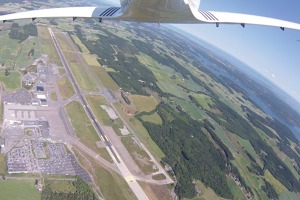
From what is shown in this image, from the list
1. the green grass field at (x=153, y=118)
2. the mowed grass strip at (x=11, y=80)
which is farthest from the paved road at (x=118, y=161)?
the mowed grass strip at (x=11, y=80)

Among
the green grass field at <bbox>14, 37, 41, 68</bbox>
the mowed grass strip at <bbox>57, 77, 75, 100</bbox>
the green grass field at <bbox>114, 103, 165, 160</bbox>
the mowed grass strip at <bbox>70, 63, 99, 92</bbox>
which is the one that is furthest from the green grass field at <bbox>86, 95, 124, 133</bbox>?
the green grass field at <bbox>14, 37, 41, 68</bbox>

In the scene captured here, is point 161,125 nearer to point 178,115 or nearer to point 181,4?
point 178,115

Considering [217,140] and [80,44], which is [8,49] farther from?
[217,140]

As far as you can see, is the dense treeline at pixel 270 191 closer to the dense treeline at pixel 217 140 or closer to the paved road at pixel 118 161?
the dense treeline at pixel 217 140

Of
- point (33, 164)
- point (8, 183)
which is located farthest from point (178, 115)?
point (8, 183)

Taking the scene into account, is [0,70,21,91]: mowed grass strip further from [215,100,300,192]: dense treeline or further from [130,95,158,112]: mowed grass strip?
[215,100,300,192]: dense treeline
